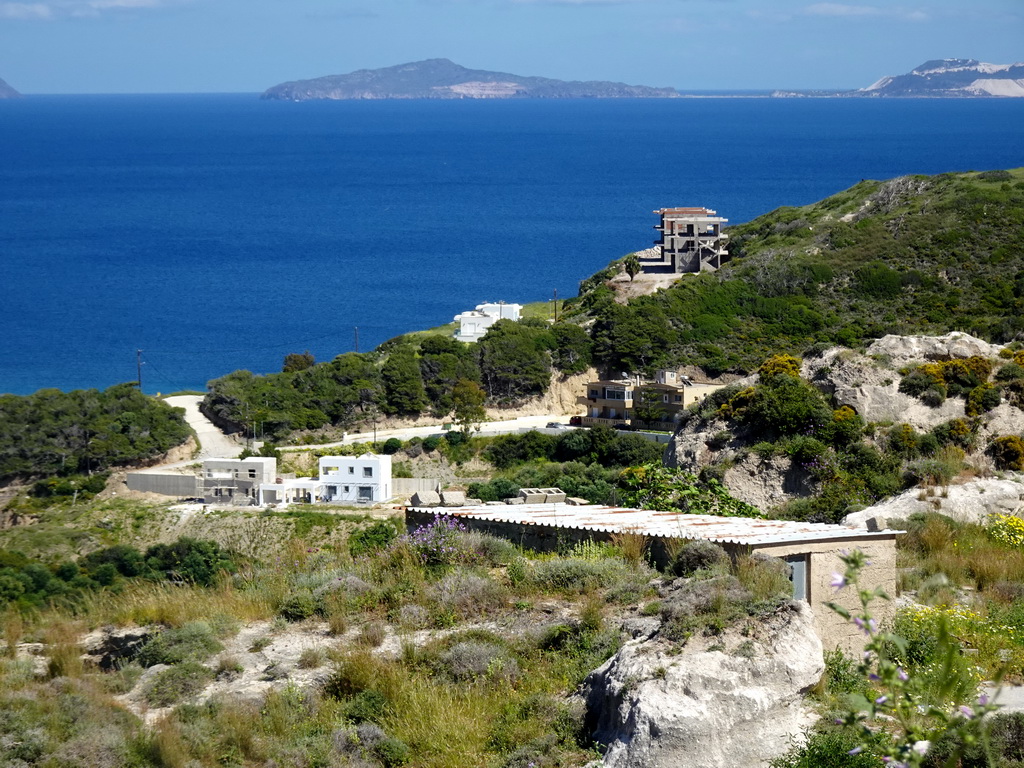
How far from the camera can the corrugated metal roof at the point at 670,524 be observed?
10906 mm

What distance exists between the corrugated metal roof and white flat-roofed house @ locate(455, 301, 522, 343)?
4627 cm

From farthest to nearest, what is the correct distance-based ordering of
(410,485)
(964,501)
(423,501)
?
(410,485) < (423,501) < (964,501)

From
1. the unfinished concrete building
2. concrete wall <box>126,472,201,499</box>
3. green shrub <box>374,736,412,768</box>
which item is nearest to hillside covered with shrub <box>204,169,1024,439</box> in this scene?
the unfinished concrete building

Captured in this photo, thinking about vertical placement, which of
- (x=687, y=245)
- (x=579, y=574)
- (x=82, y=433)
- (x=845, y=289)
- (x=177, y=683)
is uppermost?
(x=579, y=574)

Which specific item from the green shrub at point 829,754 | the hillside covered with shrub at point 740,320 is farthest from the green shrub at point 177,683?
the hillside covered with shrub at point 740,320

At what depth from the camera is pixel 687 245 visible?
236ft

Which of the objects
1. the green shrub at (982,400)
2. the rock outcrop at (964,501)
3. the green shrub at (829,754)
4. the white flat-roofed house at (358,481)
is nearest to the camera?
the green shrub at (829,754)

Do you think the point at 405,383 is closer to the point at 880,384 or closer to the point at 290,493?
the point at 290,493

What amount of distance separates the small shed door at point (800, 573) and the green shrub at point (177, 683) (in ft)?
14.4

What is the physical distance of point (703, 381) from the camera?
173 feet

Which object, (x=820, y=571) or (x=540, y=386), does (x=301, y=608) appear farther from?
(x=540, y=386)

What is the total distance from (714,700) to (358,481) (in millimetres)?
33269

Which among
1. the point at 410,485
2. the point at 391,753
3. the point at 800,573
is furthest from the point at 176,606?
the point at 410,485

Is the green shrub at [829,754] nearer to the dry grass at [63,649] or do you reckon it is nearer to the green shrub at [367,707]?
the green shrub at [367,707]
